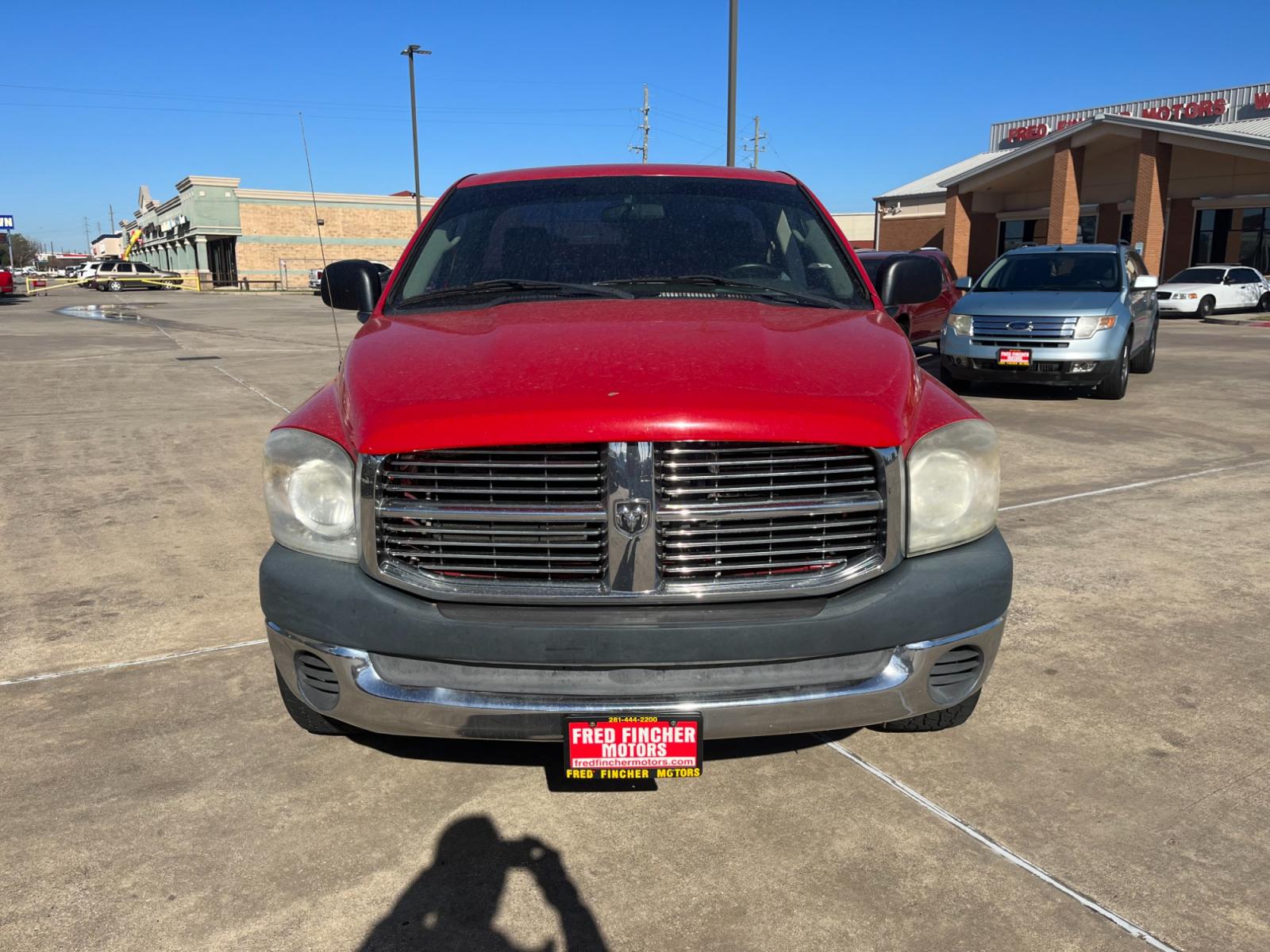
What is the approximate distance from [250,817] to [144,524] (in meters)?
3.53

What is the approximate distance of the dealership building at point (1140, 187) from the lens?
30.7 metres

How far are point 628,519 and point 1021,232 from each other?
40120 millimetres

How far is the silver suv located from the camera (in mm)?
10070

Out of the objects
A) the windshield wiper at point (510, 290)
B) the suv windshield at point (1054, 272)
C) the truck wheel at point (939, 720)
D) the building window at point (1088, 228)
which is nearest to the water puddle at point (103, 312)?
the suv windshield at point (1054, 272)

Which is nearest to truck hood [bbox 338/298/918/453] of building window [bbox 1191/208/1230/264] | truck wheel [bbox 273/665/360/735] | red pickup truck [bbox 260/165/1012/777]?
red pickup truck [bbox 260/165/1012/777]

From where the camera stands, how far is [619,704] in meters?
2.42

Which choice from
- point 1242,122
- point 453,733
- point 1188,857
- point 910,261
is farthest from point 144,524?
point 1242,122

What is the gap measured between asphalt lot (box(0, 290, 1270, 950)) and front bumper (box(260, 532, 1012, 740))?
40cm

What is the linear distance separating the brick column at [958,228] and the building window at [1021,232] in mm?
1721

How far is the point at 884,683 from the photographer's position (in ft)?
8.25

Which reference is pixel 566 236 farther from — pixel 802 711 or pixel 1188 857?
pixel 1188 857

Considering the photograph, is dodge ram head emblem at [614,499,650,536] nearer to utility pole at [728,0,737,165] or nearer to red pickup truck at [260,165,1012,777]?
red pickup truck at [260,165,1012,777]

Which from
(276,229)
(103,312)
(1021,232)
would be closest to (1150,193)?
(1021,232)

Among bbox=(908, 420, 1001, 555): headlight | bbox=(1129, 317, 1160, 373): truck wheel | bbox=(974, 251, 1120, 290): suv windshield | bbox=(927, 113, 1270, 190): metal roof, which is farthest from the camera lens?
bbox=(927, 113, 1270, 190): metal roof
